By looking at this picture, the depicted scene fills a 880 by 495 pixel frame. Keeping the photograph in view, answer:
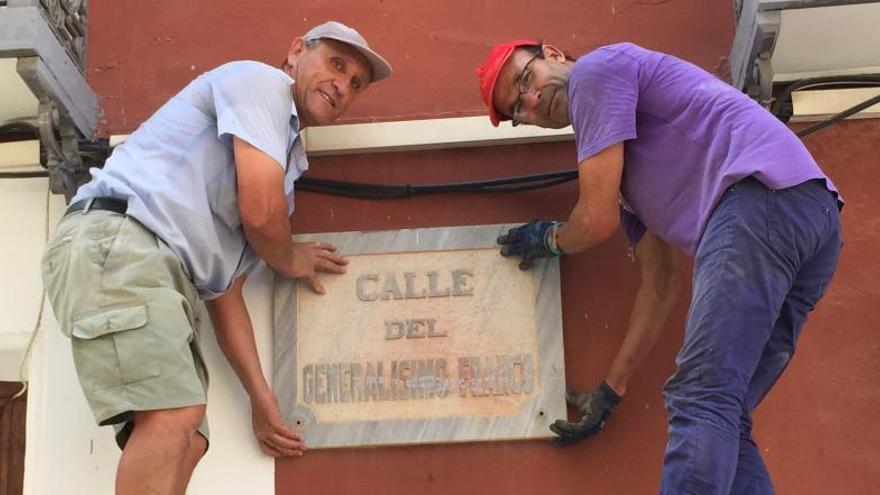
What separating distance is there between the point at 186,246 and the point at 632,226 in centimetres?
129

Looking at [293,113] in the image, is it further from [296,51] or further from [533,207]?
[533,207]

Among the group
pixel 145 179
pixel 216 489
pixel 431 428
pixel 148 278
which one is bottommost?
pixel 216 489

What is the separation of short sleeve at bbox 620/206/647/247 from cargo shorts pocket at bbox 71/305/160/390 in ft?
4.70

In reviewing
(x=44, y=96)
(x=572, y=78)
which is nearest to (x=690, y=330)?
(x=572, y=78)

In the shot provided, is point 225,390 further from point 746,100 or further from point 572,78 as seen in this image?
point 746,100

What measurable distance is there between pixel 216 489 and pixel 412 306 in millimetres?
795

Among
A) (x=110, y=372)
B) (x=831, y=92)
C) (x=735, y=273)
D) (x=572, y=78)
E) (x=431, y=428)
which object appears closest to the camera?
(x=735, y=273)

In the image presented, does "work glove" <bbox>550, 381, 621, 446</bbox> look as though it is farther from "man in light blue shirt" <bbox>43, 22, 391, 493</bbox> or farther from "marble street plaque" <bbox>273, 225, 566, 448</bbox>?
"man in light blue shirt" <bbox>43, 22, 391, 493</bbox>

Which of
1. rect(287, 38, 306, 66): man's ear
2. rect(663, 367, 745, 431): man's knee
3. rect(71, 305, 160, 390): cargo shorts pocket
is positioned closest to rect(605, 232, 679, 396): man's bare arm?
rect(663, 367, 745, 431): man's knee

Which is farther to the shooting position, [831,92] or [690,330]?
[831,92]

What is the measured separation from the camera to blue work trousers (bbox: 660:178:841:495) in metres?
2.41

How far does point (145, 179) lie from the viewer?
9.78ft

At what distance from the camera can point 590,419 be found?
131 inches

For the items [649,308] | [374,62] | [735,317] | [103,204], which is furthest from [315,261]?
[735,317]
